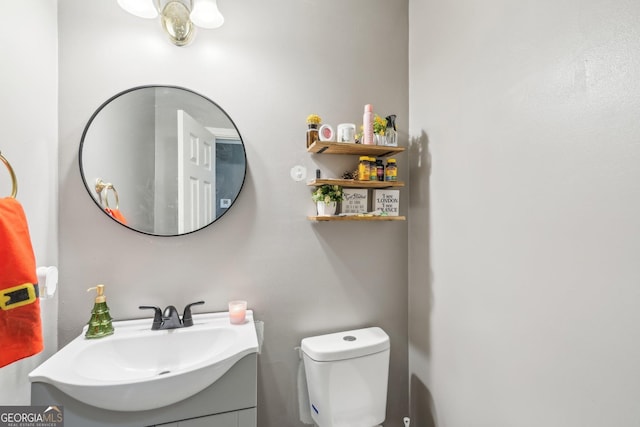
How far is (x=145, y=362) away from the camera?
1084 mm

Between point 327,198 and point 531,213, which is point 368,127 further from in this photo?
point 531,213

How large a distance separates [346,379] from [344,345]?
14cm

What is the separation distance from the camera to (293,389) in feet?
4.52

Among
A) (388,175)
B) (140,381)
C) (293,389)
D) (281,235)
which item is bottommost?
(293,389)

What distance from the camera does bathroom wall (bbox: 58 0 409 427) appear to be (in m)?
1.15

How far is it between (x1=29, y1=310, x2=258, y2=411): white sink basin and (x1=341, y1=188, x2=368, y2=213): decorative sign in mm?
697

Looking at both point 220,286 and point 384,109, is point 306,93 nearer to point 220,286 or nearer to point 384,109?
point 384,109

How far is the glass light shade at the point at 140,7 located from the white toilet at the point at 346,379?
154 cm

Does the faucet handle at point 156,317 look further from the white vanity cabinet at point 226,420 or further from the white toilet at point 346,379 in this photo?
the white toilet at point 346,379

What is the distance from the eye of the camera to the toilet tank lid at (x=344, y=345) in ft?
3.95

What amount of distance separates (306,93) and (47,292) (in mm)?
1314

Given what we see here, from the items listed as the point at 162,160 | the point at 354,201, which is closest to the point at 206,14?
the point at 162,160

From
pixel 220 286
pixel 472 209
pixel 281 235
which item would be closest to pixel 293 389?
pixel 220 286

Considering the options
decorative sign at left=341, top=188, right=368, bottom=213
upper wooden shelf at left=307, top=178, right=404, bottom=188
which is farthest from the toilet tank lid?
upper wooden shelf at left=307, top=178, right=404, bottom=188
